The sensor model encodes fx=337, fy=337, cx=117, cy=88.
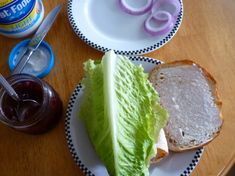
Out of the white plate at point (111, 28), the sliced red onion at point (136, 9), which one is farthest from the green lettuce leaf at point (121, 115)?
the sliced red onion at point (136, 9)

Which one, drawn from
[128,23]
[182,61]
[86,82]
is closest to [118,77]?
[86,82]

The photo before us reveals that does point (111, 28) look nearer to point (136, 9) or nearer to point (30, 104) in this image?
point (136, 9)

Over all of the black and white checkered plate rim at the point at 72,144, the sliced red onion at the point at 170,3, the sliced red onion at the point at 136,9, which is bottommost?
the black and white checkered plate rim at the point at 72,144

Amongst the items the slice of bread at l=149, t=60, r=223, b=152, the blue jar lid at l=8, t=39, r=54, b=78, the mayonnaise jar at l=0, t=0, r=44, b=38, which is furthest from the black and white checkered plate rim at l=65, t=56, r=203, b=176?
the mayonnaise jar at l=0, t=0, r=44, b=38

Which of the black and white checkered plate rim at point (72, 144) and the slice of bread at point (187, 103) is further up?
the slice of bread at point (187, 103)

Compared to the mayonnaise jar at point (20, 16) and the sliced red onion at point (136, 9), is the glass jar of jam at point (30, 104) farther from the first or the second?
the sliced red onion at point (136, 9)

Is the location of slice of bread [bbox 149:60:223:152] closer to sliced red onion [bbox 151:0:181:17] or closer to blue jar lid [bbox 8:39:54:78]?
sliced red onion [bbox 151:0:181:17]
